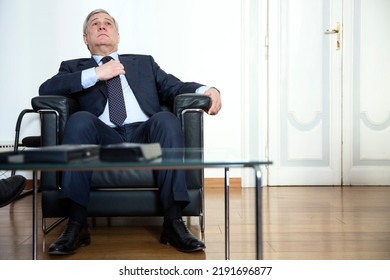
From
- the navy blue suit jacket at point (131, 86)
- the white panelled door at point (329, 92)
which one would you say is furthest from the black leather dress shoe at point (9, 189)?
the white panelled door at point (329, 92)

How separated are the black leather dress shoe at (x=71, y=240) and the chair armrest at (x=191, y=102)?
63 centimetres

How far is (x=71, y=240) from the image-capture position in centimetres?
170

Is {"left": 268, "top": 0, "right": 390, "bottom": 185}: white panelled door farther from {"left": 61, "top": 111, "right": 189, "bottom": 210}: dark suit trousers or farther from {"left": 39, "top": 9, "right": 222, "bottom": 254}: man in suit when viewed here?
{"left": 61, "top": 111, "right": 189, "bottom": 210}: dark suit trousers

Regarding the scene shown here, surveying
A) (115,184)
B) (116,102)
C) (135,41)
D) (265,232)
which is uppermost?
(135,41)

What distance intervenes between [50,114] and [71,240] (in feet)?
1.80

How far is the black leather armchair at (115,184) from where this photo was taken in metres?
1.88

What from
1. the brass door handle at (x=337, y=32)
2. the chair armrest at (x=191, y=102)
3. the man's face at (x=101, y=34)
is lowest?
the chair armrest at (x=191, y=102)

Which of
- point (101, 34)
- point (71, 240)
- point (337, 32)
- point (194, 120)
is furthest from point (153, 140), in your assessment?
point (337, 32)

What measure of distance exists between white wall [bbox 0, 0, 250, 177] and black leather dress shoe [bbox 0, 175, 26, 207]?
76.3 inches

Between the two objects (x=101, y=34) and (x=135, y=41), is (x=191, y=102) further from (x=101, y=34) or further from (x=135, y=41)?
(x=135, y=41)

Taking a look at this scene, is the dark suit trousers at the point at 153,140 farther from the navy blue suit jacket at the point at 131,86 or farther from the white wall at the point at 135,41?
the white wall at the point at 135,41

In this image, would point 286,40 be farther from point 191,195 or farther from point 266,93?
point 191,195

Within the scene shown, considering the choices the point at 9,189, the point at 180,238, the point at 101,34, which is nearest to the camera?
Answer: the point at 9,189

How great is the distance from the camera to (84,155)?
1.03 meters
